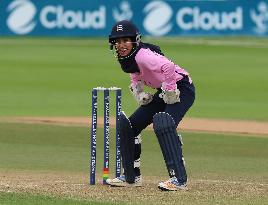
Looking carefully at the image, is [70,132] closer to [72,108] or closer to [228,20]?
[72,108]

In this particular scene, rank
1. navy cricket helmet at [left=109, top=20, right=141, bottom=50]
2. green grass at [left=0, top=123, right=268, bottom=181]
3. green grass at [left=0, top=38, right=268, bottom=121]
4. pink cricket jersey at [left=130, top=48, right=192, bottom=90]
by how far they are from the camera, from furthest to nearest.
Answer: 1. green grass at [left=0, top=38, right=268, bottom=121]
2. green grass at [left=0, top=123, right=268, bottom=181]
3. navy cricket helmet at [left=109, top=20, right=141, bottom=50]
4. pink cricket jersey at [left=130, top=48, right=192, bottom=90]

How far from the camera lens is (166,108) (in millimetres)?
10664

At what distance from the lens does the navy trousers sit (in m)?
10.7

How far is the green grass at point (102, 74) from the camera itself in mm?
22312

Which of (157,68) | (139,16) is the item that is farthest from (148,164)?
(139,16)

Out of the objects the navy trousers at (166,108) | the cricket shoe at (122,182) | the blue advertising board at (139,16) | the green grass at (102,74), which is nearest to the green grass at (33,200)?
the cricket shoe at (122,182)

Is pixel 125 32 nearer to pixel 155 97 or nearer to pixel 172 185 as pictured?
pixel 155 97

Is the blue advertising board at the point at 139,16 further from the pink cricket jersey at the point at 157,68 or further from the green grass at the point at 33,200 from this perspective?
the green grass at the point at 33,200


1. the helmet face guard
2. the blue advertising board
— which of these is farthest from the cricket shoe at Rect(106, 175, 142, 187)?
the blue advertising board

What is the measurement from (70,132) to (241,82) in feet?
38.2

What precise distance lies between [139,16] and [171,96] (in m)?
31.5

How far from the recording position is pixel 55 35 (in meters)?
42.4

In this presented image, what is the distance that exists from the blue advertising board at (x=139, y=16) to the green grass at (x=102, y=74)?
58 cm

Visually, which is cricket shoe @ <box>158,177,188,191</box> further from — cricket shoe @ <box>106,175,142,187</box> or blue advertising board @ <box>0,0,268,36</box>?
blue advertising board @ <box>0,0,268,36</box>
